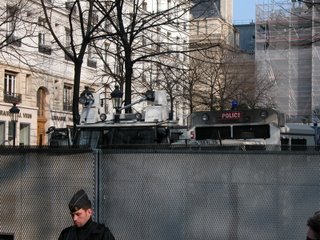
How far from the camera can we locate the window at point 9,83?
41.1 m

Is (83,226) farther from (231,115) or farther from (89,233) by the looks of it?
(231,115)

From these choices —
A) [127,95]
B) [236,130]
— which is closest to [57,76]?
[127,95]

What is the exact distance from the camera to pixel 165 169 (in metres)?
8.73

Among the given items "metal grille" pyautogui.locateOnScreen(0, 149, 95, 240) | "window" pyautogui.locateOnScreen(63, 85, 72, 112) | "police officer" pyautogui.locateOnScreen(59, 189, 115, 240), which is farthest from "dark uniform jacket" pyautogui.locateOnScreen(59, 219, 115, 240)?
"window" pyautogui.locateOnScreen(63, 85, 72, 112)

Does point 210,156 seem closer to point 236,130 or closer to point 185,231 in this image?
point 185,231

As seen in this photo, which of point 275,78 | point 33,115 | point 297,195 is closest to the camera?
point 297,195

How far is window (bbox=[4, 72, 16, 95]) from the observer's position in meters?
41.1

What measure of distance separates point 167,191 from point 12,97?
3408 centimetres

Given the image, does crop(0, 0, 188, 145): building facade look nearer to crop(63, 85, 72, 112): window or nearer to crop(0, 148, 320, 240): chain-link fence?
crop(63, 85, 72, 112): window

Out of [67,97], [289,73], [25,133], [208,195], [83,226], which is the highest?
[289,73]

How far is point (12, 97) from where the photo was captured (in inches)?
1623

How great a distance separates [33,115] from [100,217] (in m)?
35.8

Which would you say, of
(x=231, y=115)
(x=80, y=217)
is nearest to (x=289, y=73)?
(x=231, y=115)

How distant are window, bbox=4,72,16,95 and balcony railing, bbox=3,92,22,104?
14 centimetres
